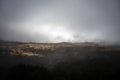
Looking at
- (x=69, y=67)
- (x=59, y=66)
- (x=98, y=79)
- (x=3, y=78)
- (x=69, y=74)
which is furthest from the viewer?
(x=69, y=67)

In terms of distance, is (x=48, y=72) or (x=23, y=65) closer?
(x=48, y=72)

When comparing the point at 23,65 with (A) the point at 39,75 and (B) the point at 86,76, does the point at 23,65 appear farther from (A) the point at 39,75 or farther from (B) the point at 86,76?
(B) the point at 86,76

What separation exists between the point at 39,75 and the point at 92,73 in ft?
120

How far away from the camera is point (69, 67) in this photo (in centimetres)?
14188

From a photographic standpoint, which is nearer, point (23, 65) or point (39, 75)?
point (39, 75)

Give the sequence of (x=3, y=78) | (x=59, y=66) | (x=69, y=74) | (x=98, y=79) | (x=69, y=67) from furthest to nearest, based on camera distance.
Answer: (x=69, y=67) < (x=59, y=66) < (x=69, y=74) < (x=98, y=79) < (x=3, y=78)

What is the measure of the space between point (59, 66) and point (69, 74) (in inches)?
452

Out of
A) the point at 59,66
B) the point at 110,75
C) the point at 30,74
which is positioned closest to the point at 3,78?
the point at 30,74

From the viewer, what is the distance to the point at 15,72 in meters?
116

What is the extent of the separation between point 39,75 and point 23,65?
1689 cm

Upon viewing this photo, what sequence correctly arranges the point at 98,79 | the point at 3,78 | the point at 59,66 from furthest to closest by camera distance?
the point at 59,66 < the point at 98,79 < the point at 3,78

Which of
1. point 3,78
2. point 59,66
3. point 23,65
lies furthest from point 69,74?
point 3,78

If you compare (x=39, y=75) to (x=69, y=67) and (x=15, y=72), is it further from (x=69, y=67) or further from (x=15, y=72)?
(x=69, y=67)

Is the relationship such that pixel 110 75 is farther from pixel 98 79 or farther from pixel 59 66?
pixel 59 66
